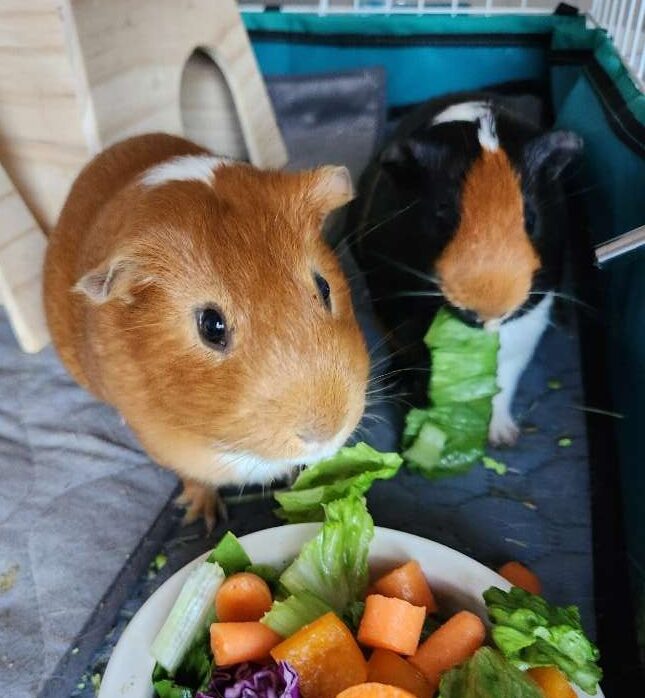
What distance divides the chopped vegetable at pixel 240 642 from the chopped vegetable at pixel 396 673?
0.11 meters

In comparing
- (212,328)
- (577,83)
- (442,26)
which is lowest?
(212,328)

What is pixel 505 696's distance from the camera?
2.46 ft

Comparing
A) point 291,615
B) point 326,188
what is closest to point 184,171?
point 326,188

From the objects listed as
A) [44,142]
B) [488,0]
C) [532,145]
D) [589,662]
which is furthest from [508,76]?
[589,662]

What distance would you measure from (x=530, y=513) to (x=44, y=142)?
115cm

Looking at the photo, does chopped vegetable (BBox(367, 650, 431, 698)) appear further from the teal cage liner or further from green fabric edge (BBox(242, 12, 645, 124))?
green fabric edge (BBox(242, 12, 645, 124))

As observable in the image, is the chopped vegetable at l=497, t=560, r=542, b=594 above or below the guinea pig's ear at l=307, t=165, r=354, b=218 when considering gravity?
below

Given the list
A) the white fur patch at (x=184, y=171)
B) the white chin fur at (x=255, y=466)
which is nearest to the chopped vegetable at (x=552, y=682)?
the white chin fur at (x=255, y=466)

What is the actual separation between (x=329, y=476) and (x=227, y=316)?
335 mm

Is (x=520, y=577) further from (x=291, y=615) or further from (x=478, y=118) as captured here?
(x=478, y=118)

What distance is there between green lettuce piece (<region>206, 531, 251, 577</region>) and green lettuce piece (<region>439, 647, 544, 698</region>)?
30 centimetres

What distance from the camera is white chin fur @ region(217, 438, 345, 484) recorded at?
0.92 meters

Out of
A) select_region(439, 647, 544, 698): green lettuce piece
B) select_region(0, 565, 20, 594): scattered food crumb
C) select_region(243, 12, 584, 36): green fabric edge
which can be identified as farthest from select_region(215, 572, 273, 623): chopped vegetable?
select_region(243, 12, 584, 36): green fabric edge

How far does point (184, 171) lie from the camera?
1071mm
